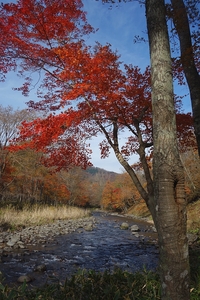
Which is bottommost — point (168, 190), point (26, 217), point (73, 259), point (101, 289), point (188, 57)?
point (73, 259)

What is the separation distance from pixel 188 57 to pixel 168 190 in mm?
4620

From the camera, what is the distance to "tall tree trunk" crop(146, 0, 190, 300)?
218cm

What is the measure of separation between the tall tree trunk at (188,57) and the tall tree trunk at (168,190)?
304 centimetres

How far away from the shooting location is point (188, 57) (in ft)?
18.2

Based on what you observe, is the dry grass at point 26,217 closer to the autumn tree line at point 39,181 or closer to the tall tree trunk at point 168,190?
the autumn tree line at point 39,181

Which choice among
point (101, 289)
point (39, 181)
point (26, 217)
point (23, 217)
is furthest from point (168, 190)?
point (39, 181)

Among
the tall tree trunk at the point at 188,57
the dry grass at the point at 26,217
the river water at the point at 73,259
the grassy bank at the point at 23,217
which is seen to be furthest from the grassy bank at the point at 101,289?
the dry grass at the point at 26,217

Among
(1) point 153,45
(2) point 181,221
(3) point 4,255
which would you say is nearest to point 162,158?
(2) point 181,221

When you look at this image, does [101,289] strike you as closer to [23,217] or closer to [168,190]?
[168,190]

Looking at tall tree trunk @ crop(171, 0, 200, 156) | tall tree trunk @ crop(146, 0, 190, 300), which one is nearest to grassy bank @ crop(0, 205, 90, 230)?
tall tree trunk @ crop(171, 0, 200, 156)

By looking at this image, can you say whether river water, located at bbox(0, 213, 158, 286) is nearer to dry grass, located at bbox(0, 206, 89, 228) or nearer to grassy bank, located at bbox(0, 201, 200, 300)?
grassy bank, located at bbox(0, 201, 200, 300)

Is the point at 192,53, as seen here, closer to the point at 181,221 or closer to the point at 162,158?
the point at 162,158

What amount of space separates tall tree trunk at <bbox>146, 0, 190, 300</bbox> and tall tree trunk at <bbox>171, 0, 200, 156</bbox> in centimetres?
304

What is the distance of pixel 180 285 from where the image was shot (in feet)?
7.07
